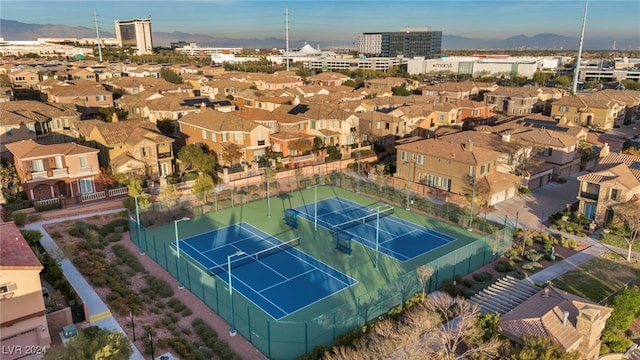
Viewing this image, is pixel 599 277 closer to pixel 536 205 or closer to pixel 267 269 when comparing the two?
pixel 536 205

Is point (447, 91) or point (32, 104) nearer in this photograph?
point (32, 104)

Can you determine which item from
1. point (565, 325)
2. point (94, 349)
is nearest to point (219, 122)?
point (94, 349)

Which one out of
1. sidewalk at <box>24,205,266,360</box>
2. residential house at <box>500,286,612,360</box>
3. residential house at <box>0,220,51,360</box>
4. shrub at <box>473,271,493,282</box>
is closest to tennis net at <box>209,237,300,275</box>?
sidewalk at <box>24,205,266,360</box>

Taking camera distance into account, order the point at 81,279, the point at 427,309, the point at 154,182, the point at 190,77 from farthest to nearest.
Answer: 1. the point at 190,77
2. the point at 154,182
3. the point at 81,279
4. the point at 427,309

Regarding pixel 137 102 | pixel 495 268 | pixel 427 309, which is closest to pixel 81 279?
pixel 427 309

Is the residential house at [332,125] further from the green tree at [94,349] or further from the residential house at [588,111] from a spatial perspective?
the green tree at [94,349]

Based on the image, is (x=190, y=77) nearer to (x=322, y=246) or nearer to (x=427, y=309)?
(x=322, y=246)

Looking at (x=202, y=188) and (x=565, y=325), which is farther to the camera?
(x=202, y=188)
